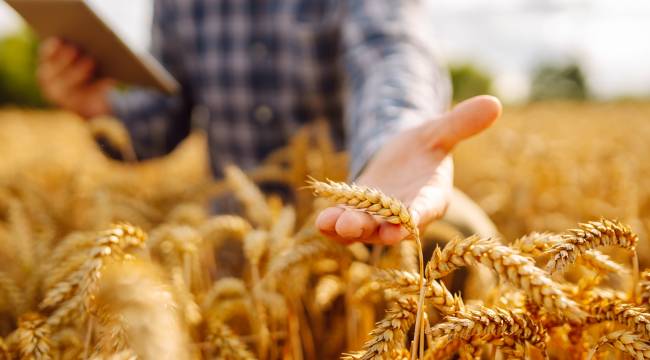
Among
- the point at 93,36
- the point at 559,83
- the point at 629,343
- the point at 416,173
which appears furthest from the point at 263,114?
the point at 559,83

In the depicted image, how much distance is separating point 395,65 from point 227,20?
1.07 meters

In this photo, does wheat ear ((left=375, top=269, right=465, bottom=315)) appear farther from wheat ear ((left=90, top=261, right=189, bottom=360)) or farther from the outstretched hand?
wheat ear ((left=90, top=261, right=189, bottom=360))

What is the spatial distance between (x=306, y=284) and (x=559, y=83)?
52.3m

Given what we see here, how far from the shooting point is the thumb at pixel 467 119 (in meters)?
0.91

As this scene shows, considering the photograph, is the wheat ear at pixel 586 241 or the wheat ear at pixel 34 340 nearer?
the wheat ear at pixel 586 241

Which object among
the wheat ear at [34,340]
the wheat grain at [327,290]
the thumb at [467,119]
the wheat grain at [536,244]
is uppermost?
the thumb at [467,119]

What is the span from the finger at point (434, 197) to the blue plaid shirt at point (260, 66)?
2.14 ft

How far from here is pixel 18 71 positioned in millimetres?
24375

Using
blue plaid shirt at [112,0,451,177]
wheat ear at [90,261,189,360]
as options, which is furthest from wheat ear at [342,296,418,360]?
blue plaid shirt at [112,0,451,177]

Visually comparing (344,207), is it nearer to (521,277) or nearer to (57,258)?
(521,277)

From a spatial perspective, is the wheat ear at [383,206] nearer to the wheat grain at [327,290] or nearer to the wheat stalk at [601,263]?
the wheat stalk at [601,263]

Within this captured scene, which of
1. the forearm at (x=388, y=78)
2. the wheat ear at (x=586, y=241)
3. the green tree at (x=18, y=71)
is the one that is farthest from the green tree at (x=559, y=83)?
the wheat ear at (x=586, y=241)

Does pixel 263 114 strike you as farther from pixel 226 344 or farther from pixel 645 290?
pixel 645 290

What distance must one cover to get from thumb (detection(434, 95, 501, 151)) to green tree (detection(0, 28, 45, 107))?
1064 inches
